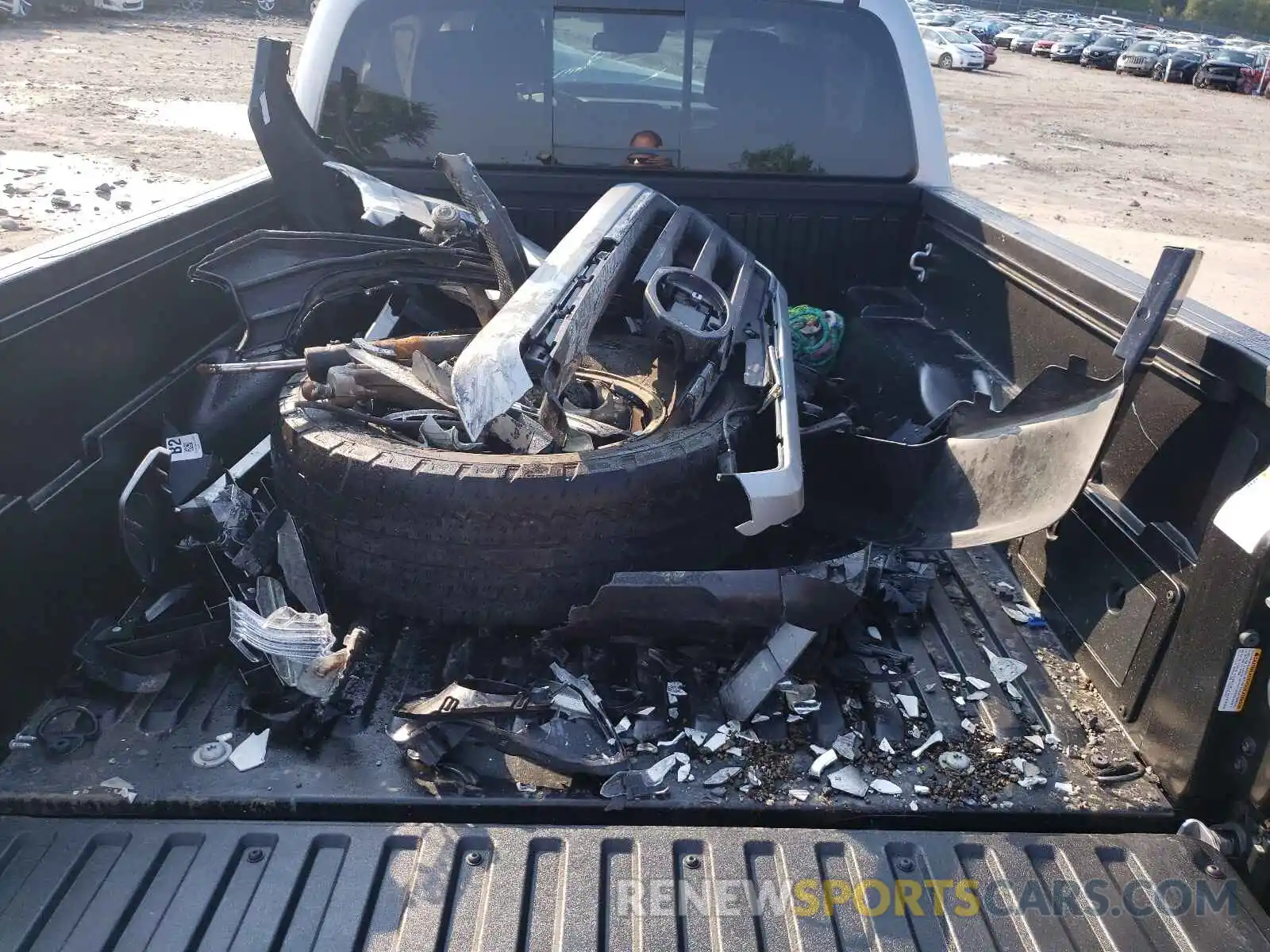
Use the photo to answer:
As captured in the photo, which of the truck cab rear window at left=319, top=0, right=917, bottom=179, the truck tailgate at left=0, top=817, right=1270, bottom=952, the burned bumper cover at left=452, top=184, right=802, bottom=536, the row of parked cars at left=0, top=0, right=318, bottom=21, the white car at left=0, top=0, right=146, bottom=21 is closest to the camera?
the truck tailgate at left=0, top=817, right=1270, bottom=952

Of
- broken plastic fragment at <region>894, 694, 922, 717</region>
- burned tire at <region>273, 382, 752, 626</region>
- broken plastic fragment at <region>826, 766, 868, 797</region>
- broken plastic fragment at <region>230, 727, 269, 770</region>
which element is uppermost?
burned tire at <region>273, 382, 752, 626</region>

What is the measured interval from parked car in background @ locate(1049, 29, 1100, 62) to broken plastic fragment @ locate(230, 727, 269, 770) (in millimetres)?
45118

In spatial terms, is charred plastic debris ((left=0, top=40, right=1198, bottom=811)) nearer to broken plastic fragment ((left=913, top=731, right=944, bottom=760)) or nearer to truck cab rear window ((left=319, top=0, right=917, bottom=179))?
broken plastic fragment ((left=913, top=731, right=944, bottom=760))

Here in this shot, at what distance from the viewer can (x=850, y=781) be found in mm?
1879

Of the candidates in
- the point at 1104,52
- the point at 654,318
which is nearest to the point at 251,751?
the point at 654,318

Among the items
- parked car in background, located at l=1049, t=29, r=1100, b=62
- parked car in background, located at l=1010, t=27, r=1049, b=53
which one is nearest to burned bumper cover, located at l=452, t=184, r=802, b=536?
parked car in background, located at l=1049, t=29, r=1100, b=62

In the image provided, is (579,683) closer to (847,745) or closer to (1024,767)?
(847,745)

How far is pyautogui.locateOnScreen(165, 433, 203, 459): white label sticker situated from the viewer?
2.35m

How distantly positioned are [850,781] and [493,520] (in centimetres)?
94

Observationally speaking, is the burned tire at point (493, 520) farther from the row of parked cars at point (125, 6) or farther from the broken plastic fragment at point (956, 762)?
the row of parked cars at point (125, 6)

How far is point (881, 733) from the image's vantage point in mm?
2014

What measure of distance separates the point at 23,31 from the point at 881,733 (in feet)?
95.3

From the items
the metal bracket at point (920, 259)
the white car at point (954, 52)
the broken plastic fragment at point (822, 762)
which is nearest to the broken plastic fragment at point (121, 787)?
the broken plastic fragment at point (822, 762)

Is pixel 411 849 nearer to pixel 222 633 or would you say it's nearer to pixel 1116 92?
pixel 222 633
